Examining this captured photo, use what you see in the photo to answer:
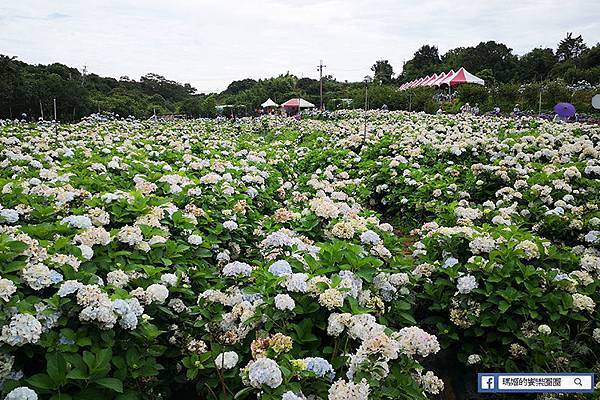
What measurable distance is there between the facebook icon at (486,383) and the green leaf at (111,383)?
192 cm

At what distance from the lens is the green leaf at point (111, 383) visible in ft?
5.64

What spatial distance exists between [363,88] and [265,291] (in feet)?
95.5

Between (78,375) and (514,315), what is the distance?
7.90 feet

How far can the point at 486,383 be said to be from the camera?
261cm

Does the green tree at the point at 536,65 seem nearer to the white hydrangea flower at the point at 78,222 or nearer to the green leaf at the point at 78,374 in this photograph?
the white hydrangea flower at the point at 78,222

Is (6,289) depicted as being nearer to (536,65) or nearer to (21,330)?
(21,330)

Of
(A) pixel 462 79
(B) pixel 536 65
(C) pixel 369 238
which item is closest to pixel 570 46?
(B) pixel 536 65

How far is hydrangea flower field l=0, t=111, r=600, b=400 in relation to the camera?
1804 mm

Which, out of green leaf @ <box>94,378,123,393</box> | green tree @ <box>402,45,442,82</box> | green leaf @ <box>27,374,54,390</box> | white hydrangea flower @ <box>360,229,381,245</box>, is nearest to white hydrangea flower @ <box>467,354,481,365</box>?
white hydrangea flower @ <box>360,229,381,245</box>

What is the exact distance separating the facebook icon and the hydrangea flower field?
129 millimetres

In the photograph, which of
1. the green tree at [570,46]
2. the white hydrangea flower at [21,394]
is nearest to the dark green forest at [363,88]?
the green tree at [570,46]

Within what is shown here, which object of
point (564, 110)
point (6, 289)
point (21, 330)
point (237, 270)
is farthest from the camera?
point (564, 110)

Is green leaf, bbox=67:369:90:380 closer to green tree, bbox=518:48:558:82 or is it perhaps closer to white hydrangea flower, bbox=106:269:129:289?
white hydrangea flower, bbox=106:269:129:289

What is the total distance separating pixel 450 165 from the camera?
677 centimetres
